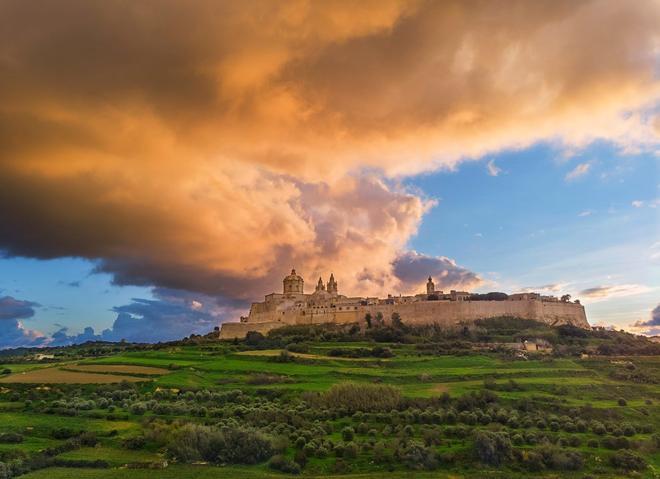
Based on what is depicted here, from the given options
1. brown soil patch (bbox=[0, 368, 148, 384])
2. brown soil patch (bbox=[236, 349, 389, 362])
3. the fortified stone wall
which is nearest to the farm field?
brown soil patch (bbox=[0, 368, 148, 384])

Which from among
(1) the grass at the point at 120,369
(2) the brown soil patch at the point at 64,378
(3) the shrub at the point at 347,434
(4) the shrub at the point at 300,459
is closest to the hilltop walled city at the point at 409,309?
(1) the grass at the point at 120,369

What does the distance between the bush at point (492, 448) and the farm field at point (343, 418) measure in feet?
0.36

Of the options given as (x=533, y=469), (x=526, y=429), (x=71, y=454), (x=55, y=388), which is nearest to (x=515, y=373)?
(x=526, y=429)

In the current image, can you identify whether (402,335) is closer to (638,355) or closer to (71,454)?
(638,355)

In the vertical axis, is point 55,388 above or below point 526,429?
above

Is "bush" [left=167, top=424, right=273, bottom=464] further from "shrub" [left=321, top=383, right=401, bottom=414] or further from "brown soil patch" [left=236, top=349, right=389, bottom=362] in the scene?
"brown soil patch" [left=236, top=349, right=389, bottom=362]

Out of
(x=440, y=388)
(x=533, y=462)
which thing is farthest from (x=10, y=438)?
(x=440, y=388)

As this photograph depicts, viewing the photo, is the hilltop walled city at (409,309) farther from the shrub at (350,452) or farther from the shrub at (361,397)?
the shrub at (350,452)

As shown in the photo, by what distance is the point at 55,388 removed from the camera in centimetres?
4675

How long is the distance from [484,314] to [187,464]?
6884 cm

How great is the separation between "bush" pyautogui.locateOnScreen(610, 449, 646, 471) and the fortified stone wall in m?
57.8

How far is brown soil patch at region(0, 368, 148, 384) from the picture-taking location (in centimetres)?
4981

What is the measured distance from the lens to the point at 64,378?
51.6 m

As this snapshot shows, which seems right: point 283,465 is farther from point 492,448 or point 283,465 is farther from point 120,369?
point 120,369
